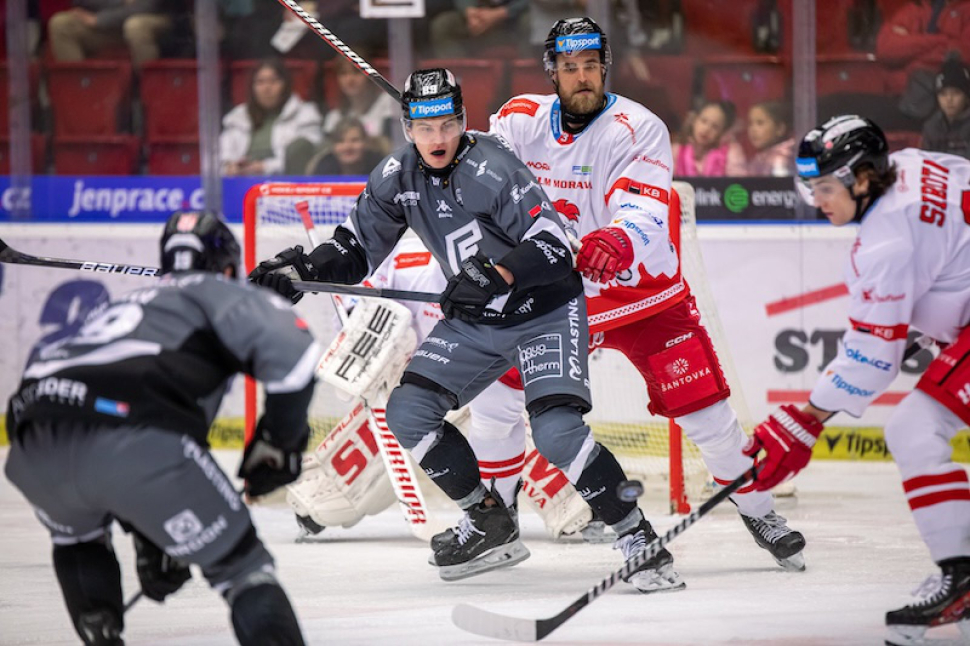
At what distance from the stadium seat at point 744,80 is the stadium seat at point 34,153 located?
114 inches

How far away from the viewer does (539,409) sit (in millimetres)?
3502

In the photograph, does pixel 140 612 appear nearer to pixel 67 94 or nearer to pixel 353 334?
pixel 353 334

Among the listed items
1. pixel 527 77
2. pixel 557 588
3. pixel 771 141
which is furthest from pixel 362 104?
pixel 557 588

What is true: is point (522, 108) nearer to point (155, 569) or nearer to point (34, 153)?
point (155, 569)

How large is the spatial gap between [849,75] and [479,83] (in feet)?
5.03

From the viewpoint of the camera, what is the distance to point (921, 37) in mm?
5809

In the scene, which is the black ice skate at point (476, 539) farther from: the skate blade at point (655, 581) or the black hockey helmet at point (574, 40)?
the black hockey helmet at point (574, 40)

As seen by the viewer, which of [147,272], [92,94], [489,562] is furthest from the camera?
[92,94]

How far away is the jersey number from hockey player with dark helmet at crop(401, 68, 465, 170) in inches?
6.6

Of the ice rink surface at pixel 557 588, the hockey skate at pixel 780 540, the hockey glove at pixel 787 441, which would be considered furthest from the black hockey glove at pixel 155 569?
the hockey skate at pixel 780 540

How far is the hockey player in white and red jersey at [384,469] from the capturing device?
4.04 m

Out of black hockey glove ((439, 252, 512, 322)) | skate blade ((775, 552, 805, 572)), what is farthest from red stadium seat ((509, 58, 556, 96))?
skate blade ((775, 552, 805, 572))

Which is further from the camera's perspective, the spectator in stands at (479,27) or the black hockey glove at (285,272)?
the spectator in stands at (479,27)

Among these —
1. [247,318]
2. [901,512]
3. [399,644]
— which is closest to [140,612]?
[399,644]
